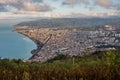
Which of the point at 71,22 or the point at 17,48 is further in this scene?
the point at 71,22

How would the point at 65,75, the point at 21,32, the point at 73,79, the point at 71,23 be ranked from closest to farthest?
1. the point at 73,79
2. the point at 65,75
3. the point at 21,32
4. the point at 71,23

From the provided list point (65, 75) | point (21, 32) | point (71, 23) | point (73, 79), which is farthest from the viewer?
point (71, 23)

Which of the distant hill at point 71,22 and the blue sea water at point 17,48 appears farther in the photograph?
the distant hill at point 71,22

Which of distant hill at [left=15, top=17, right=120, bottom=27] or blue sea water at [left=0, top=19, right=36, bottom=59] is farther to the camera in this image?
distant hill at [left=15, top=17, right=120, bottom=27]

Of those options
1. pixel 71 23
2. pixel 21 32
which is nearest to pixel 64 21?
pixel 71 23

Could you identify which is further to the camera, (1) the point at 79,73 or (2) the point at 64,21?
(2) the point at 64,21

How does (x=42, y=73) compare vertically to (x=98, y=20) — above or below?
above

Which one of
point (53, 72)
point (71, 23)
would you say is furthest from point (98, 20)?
point (53, 72)

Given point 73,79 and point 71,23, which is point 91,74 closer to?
point 73,79

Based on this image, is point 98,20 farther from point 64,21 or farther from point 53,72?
point 53,72
